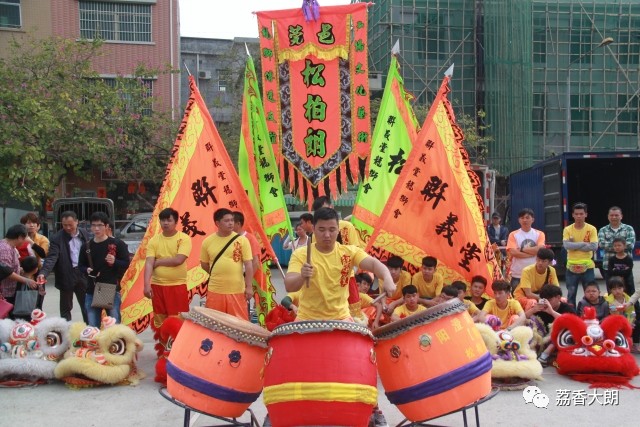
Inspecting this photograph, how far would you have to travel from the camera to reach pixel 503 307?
6.96 metres

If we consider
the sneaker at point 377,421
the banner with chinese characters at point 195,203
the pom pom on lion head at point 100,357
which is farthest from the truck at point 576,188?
the sneaker at point 377,421

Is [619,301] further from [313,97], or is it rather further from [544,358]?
[313,97]

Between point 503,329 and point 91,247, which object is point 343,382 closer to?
point 503,329

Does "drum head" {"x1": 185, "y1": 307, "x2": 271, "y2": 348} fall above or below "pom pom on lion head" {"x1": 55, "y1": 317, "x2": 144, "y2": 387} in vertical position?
above

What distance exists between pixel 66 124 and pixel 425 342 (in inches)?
540

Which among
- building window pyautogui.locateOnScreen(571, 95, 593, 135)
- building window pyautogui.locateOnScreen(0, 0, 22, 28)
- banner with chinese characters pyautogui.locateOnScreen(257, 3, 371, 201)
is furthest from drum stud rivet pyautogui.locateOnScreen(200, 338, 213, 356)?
building window pyautogui.locateOnScreen(571, 95, 593, 135)

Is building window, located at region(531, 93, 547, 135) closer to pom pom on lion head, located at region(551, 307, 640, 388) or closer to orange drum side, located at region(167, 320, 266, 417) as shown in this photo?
pom pom on lion head, located at region(551, 307, 640, 388)

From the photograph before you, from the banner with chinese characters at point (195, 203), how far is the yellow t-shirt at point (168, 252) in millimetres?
614

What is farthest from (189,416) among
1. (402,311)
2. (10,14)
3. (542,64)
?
(542,64)

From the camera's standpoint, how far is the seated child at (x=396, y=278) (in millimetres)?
7125

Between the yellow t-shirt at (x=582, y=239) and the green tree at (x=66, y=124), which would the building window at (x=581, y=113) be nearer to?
the green tree at (x=66, y=124)

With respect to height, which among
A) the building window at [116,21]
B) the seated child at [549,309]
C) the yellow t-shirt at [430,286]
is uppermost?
the building window at [116,21]

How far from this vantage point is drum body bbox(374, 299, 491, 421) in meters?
4.04

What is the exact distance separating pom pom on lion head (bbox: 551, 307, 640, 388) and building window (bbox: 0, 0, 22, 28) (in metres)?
20.6
